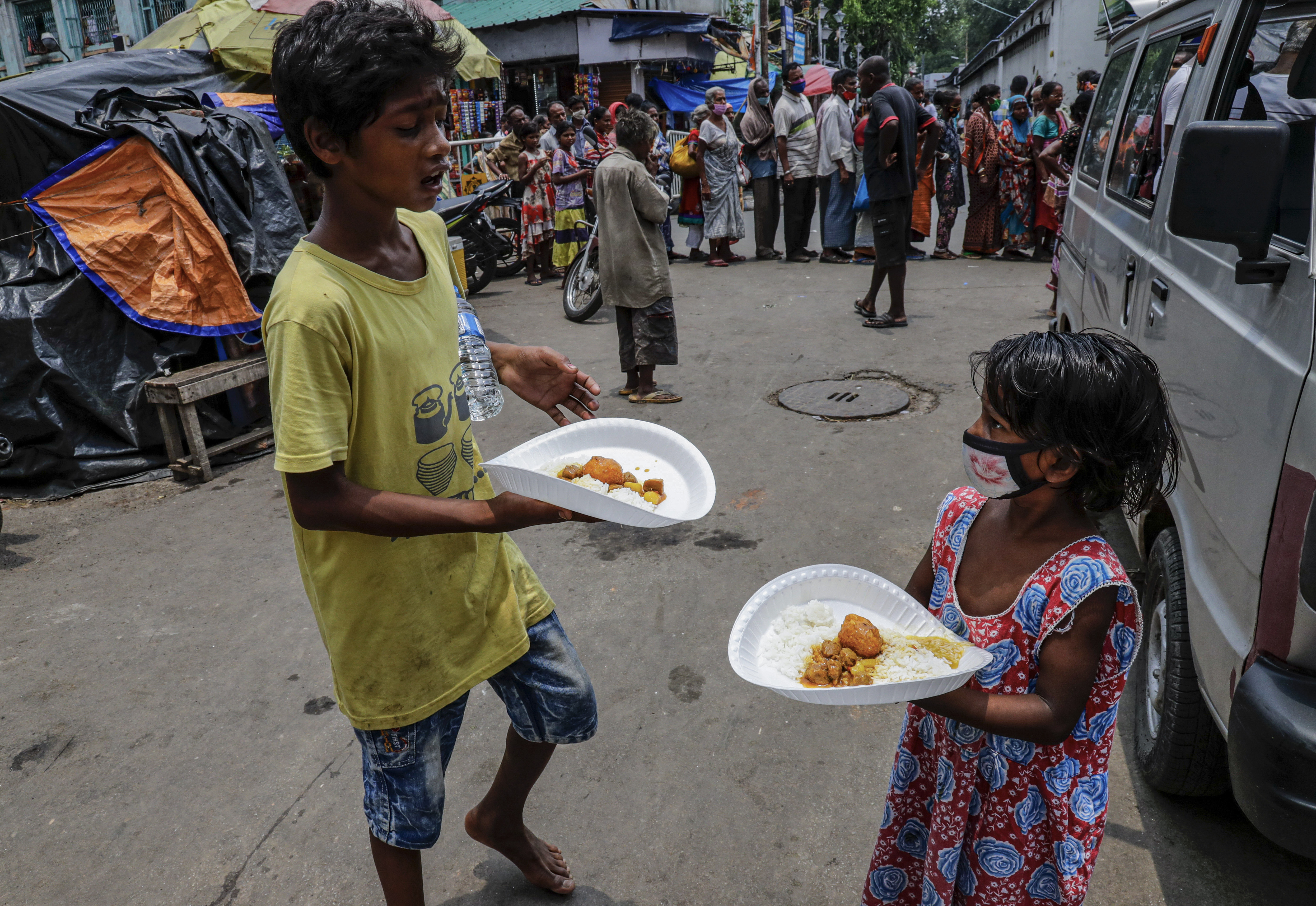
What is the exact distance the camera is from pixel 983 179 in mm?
9914

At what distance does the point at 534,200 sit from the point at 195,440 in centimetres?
602

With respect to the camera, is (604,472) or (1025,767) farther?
(604,472)

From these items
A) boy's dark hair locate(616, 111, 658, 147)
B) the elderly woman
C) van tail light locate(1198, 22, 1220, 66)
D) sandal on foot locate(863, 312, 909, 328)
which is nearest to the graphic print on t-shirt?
van tail light locate(1198, 22, 1220, 66)

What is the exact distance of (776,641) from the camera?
4.84 feet

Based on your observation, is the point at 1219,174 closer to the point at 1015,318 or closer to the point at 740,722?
the point at 740,722

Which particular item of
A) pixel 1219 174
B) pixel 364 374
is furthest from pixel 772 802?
pixel 1219 174

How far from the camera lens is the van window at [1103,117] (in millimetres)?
4051

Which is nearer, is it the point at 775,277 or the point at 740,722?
the point at 740,722

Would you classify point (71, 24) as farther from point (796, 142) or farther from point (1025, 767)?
point (1025, 767)

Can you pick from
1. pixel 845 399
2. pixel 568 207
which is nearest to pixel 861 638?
pixel 845 399

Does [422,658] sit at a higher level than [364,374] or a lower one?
lower

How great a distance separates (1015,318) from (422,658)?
7.09 metres

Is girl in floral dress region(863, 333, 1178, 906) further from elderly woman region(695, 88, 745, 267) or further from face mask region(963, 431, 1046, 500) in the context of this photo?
elderly woman region(695, 88, 745, 267)

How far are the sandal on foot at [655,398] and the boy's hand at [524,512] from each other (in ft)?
14.9
